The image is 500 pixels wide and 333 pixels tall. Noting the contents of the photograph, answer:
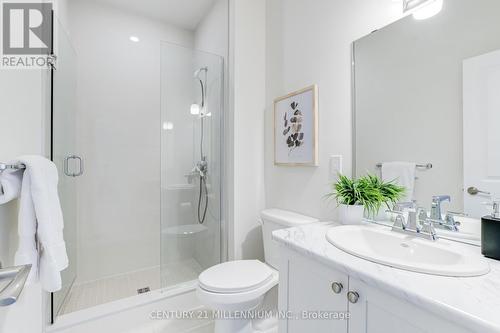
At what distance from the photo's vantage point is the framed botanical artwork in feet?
4.99

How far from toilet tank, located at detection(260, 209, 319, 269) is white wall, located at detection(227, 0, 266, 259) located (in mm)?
271

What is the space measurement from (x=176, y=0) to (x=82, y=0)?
0.84m

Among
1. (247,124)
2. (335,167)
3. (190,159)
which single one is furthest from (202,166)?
(335,167)

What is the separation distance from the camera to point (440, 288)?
588 mm

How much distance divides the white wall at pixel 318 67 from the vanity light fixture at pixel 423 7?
49mm

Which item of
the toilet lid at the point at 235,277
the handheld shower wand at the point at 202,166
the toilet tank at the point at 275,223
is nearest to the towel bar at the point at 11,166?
the toilet lid at the point at 235,277

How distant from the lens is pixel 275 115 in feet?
6.14

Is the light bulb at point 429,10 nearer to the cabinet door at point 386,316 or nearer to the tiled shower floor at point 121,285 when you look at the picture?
the cabinet door at point 386,316

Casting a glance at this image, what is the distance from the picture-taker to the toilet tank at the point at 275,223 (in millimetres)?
1488

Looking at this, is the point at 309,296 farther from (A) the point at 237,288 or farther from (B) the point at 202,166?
(B) the point at 202,166

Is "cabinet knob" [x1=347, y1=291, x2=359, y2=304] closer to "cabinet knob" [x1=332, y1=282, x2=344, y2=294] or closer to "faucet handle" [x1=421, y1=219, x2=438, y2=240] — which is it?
"cabinet knob" [x1=332, y1=282, x2=344, y2=294]

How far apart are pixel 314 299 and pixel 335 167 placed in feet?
2.53

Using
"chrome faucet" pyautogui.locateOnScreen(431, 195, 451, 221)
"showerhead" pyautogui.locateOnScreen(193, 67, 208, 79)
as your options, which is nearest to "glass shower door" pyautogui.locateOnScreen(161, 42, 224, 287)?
"showerhead" pyautogui.locateOnScreen(193, 67, 208, 79)

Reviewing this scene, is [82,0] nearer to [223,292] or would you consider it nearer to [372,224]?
[223,292]
